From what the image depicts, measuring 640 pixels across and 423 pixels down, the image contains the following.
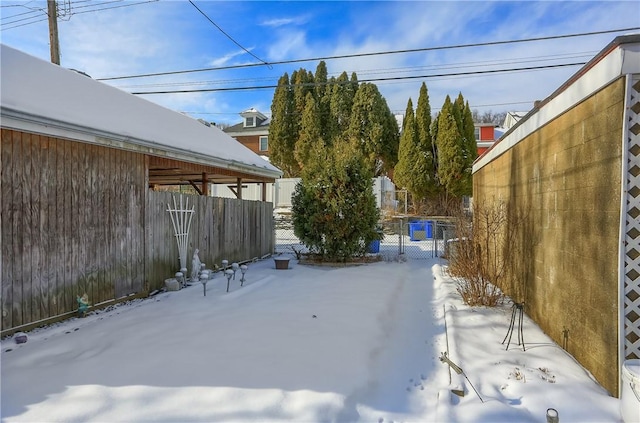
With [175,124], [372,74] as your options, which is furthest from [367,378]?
[372,74]

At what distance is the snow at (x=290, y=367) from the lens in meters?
2.73

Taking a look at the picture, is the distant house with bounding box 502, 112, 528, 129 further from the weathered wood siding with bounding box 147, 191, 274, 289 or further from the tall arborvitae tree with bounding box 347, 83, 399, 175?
the weathered wood siding with bounding box 147, 191, 274, 289

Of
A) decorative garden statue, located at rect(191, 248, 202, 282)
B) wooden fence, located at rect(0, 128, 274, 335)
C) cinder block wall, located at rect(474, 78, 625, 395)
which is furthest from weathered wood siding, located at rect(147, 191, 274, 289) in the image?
cinder block wall, located at rect(474, 78, 625, 395)

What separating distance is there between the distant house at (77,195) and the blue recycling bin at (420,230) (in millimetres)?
10517

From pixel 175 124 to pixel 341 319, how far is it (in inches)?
236

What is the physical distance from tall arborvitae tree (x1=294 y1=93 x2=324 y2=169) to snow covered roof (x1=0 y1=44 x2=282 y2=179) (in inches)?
552

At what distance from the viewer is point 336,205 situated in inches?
372

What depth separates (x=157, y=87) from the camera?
1262 centimetres

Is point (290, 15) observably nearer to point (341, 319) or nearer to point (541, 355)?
point (341, 319)

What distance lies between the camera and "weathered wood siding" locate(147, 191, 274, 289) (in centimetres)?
670

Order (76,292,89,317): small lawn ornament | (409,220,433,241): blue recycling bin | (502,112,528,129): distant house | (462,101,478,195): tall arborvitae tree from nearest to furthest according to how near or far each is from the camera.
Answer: (76,292,89,317): small lawn ornament < (502,112,528,129): distant house < (409,220,433,241): blue recycling bin < (462,101,478,195): tall arborvitae tree

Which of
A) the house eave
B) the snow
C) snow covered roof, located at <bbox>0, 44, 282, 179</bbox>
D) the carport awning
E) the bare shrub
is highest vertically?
snow covered roof, located at <bbox>0, 44, 282, 179</bbox>

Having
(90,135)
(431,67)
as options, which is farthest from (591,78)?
(431,67)

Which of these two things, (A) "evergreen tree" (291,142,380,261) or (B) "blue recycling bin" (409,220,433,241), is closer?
(A) "evergreen tree" (291,142,380,261)
